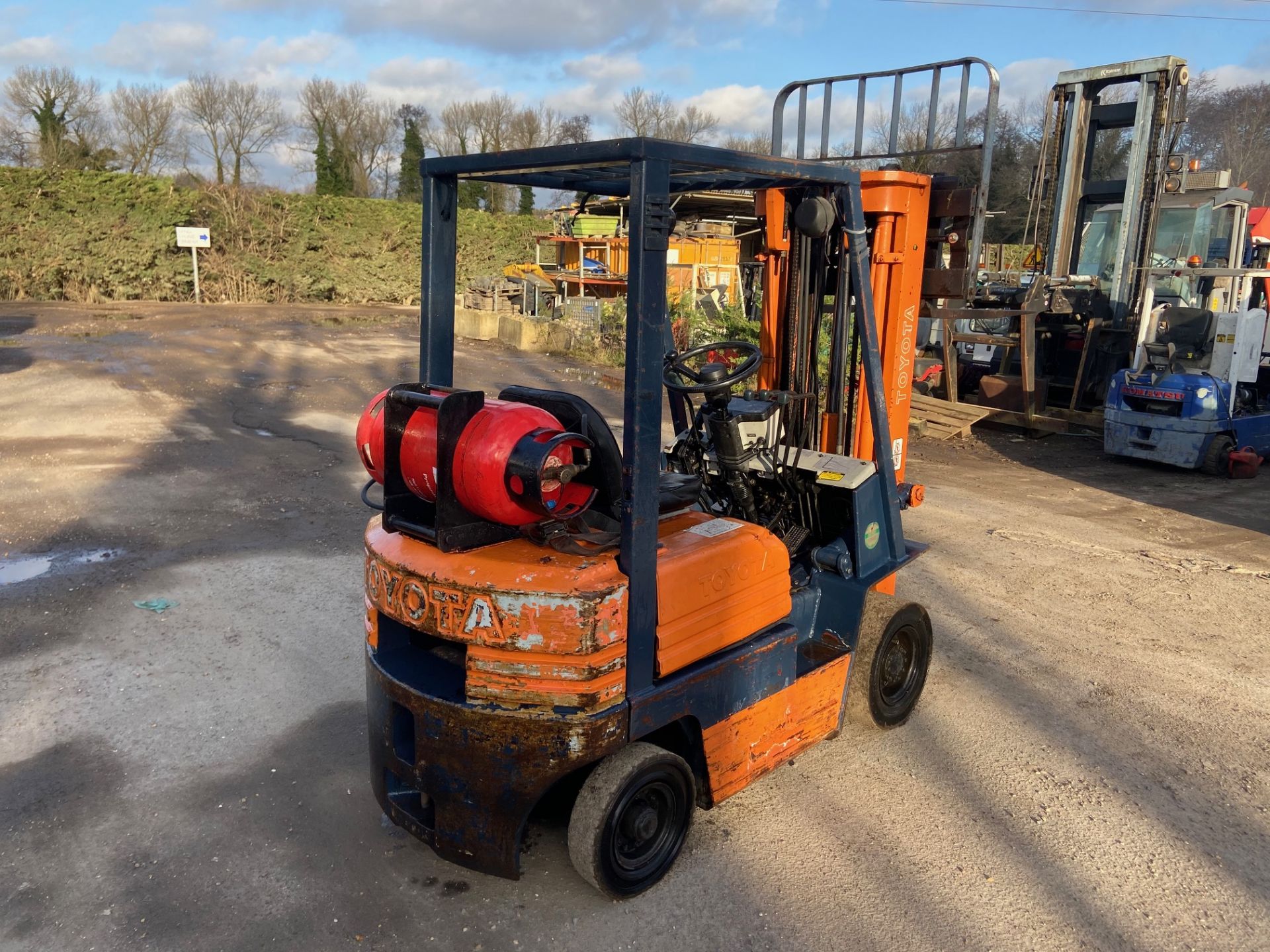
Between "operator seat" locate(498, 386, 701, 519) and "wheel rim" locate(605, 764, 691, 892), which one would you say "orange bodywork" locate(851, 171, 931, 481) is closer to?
"operator seat" locate(498, 386, 701, 519)

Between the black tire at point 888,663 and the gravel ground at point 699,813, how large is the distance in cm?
15

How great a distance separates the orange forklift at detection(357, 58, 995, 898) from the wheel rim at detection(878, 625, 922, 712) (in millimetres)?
149

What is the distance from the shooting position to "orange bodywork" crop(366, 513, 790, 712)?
294 centimetres

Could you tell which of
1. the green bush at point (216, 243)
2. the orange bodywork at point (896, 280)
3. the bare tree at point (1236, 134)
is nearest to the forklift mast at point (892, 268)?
the orange bodywork at point (896, 280)

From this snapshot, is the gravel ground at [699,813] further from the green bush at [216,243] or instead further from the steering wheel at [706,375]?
the green bush at [216,243]

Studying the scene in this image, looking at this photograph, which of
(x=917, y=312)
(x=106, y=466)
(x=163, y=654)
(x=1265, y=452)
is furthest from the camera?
(x=1265, y=452)

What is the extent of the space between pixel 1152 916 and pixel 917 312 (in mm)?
2714

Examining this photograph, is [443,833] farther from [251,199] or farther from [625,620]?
[251,199]

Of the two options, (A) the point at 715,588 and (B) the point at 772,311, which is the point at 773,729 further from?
(B) the point at 772,311

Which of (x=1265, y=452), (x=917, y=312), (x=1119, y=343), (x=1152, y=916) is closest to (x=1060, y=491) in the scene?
(x=1265, y=452)

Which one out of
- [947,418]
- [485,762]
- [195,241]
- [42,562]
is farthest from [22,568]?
[195,241]

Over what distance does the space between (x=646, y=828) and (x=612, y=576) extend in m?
1.00

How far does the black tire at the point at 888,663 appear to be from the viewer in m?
4.32

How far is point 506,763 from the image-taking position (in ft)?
9.91
